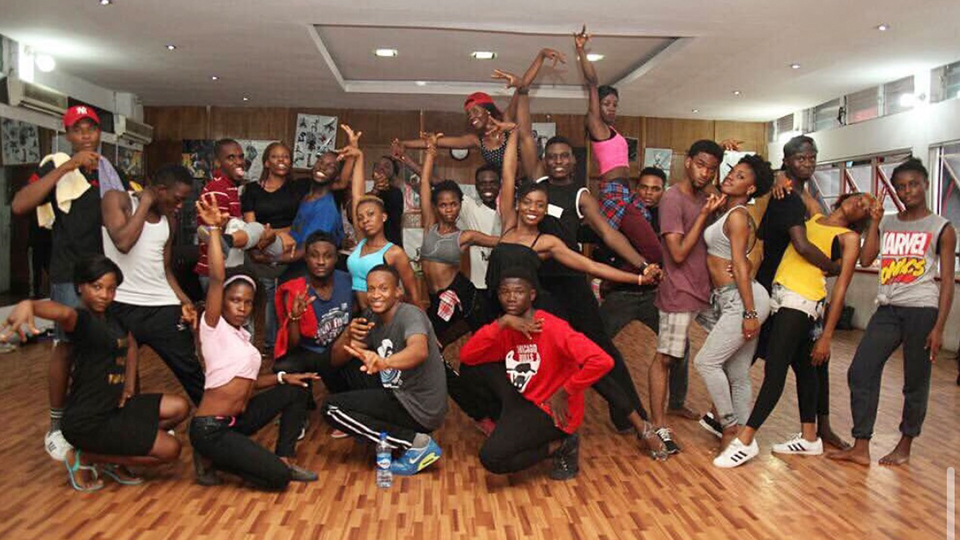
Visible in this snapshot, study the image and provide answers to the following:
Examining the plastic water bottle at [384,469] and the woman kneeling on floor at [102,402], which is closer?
the woman kneeling on floor at [102,402]

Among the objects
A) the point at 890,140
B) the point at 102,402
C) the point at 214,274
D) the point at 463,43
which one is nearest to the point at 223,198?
the point at 214,274

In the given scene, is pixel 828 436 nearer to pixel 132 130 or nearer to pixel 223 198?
pixel 223 198

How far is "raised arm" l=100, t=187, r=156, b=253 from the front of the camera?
13.4 feet

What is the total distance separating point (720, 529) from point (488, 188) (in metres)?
3.00

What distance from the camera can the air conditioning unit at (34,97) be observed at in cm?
822

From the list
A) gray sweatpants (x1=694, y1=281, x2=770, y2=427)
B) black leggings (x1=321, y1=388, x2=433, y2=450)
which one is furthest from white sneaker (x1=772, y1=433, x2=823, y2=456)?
black leggings (x1=321, y1=388, x2=433, y2=450)

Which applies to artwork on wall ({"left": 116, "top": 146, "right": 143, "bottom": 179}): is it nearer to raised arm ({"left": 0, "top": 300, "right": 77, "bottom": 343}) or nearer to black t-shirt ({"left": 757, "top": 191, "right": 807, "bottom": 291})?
raised arm ({"left": 0, "top": 300, "right": 77, "bottom": 343})

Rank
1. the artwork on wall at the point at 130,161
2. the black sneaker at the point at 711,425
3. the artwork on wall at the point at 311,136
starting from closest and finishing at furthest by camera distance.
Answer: the black sneaker at the point at 711,425 < the artwork on wall at the point at 130,161 < the artwork on wall at the point at 311,136

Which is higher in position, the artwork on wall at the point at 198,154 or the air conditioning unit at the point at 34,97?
the air conditioning unit at the point at 34,97

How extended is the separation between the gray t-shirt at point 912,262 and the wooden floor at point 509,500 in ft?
2.84

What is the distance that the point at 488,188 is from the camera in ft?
18.8

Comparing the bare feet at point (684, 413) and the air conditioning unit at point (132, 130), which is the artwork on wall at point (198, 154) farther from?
the bare feet at point (684, 413)

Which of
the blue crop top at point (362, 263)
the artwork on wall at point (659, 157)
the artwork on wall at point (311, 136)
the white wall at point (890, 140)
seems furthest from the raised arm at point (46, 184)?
the artwork on wall at point (659, 157)

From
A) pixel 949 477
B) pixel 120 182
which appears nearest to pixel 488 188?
pixel 120 182
